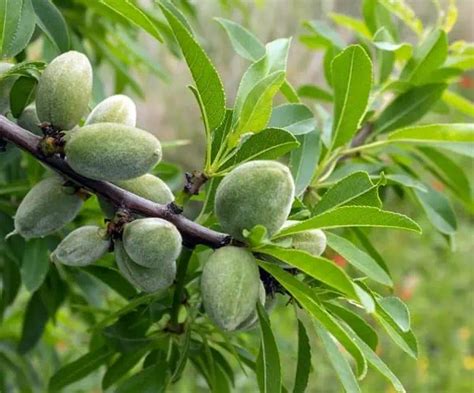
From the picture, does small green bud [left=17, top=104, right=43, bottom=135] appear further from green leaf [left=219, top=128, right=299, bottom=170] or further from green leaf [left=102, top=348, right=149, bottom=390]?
green leaf [left=102, top=348, right=149, bottom=390]

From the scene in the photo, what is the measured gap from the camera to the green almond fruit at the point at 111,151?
0.61m

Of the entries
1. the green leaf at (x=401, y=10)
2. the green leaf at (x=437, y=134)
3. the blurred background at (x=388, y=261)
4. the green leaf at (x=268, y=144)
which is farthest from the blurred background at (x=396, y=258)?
the green leaf at (x=268, y=144)

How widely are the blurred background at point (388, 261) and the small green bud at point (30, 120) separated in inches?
28.1

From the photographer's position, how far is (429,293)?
3.55 metres

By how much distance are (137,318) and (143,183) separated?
0.23 m

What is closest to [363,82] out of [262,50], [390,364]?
[262,50]

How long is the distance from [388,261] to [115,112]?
3.07m

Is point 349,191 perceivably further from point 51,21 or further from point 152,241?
point 51,21

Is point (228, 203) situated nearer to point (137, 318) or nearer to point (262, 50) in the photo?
point (137, 318)

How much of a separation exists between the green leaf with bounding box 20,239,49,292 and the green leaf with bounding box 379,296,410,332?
1.48 ft

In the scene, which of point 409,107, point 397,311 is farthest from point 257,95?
point 409,107

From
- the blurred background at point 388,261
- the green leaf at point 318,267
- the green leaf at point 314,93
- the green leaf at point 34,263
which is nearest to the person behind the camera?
the green leaf at point 318,267

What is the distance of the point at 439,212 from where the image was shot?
1.06 m

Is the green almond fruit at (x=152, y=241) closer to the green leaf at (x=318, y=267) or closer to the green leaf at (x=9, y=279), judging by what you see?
the green leaf at (x=318, y=267)
